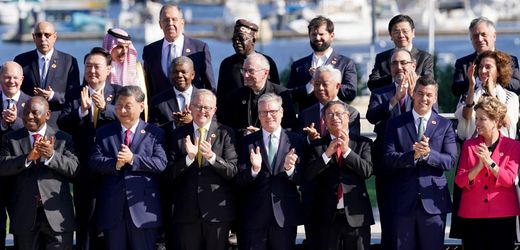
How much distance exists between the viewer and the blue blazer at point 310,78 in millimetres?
11031

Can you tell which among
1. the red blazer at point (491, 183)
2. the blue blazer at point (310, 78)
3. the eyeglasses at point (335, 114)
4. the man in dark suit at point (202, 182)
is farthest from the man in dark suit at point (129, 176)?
the red blazer at point (491, 183)

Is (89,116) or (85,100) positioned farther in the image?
(89,116)

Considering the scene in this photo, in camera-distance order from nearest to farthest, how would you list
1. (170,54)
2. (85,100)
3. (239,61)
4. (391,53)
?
(85,100)
(391,53)
(239,61)
(170,54)

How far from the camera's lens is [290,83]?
1139cm

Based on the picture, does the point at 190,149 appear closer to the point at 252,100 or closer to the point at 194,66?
the point at 252,100

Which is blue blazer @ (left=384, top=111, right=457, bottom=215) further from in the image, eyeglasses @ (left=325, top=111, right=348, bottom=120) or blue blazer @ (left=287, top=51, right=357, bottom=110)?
blue blazer @ (left=287, top=51, right=357, bottom=110)

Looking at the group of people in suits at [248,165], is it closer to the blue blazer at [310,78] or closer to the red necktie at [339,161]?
the red necktie at [339,161]

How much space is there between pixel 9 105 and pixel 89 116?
0.67 metres

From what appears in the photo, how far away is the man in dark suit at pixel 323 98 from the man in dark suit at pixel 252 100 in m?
0.20

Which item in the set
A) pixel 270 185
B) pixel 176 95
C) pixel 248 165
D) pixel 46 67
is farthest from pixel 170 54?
pixel 270 185

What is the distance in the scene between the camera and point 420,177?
32.9 feet

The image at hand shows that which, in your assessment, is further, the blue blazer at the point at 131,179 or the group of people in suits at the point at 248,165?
the blue blazer at the point at 131,179

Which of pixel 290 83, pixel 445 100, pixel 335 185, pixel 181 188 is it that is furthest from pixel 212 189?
pixel 445 100

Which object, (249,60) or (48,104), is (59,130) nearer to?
(48,104)
